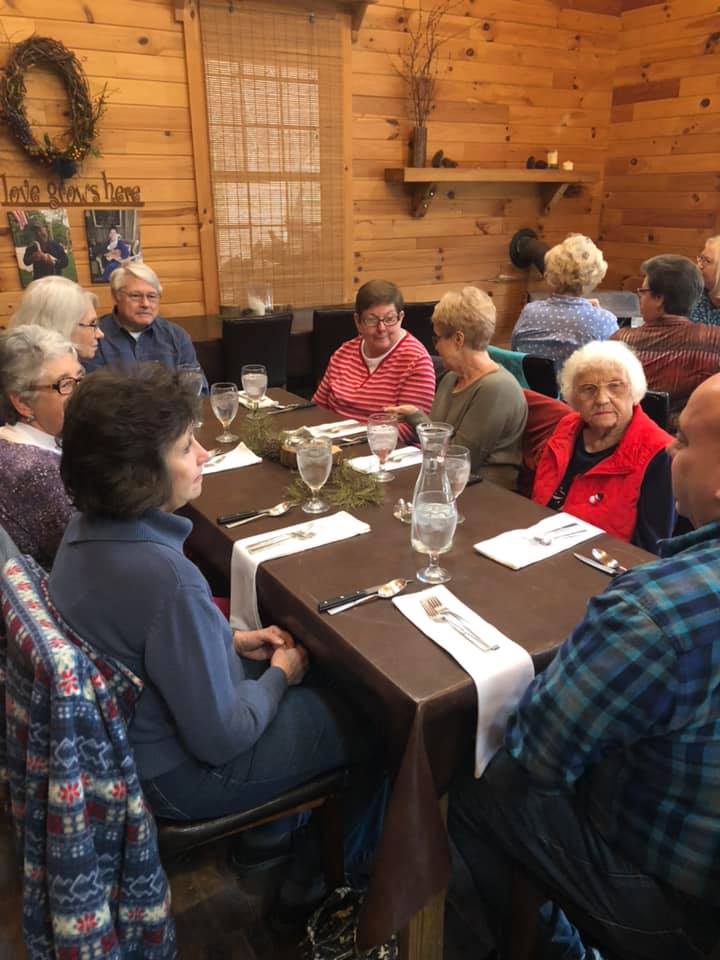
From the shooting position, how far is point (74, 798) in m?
1.01

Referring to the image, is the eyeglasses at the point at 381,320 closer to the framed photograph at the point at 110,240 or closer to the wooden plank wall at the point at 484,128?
the framed photograph at the point at 110,240

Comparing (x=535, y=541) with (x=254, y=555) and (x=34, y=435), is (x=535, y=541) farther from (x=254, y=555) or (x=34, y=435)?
(x=34, y=435)

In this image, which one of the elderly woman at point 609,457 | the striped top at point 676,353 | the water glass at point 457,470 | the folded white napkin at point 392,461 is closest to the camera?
the water glass at point 457,470

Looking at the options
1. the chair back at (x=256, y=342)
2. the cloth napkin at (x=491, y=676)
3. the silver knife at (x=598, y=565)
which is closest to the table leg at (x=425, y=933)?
the cloth napkin at (x=491, y=676)

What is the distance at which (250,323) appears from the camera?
3350 millimetres

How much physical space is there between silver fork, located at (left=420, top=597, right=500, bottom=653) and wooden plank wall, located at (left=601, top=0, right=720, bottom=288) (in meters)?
4.45

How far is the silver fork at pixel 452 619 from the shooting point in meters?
1.17

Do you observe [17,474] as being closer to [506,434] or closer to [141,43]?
[506,434]

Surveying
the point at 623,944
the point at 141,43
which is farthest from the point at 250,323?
the point at 623,944

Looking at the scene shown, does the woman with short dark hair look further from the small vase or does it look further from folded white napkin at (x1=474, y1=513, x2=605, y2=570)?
the small vase

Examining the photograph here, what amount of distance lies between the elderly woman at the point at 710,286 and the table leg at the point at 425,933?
2.92 metres

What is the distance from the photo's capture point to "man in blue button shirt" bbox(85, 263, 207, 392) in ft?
9.60

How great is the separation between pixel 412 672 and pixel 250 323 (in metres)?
2.54

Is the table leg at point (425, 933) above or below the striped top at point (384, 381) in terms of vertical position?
below
